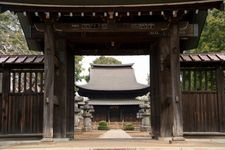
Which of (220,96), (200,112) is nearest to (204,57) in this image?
(220,96)

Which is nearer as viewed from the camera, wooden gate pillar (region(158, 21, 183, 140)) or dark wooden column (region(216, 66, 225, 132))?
wooden gate pillar (region(158, 21, 183, 140))

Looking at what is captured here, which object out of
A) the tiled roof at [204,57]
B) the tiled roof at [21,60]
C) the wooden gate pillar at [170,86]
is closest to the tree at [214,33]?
the tiled roof at [204,57]

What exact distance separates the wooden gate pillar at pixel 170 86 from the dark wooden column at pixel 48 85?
3443 millimetres

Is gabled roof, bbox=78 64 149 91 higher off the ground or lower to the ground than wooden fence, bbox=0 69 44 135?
higher

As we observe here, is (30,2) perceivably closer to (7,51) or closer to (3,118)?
(3,118)

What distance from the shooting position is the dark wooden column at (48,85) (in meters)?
10.8

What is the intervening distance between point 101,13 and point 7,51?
2657cm

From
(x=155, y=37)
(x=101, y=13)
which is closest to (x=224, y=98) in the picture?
(x=155, y=37)

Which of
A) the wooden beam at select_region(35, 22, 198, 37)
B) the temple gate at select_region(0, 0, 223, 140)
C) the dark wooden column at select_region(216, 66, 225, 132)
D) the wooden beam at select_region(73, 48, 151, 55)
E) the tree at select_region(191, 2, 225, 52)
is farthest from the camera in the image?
the tree at select_region(191, 2, 225, 52)

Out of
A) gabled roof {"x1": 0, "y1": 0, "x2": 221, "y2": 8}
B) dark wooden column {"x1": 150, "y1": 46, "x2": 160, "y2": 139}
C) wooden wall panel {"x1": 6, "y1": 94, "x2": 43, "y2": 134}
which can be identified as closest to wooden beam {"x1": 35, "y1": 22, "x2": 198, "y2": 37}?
gabled roof {"x1": 0, "y1": 0, "x2": 221, "y2": 8}

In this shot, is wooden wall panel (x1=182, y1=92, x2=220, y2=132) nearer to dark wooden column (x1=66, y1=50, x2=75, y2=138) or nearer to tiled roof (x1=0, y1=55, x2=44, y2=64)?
dark wooden column (x1=66, y1=50, x2=75, y2=138)

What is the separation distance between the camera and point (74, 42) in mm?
13594

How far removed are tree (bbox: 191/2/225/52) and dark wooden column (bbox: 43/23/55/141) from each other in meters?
17.1

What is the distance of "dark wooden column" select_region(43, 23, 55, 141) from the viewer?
1075 centimetres
